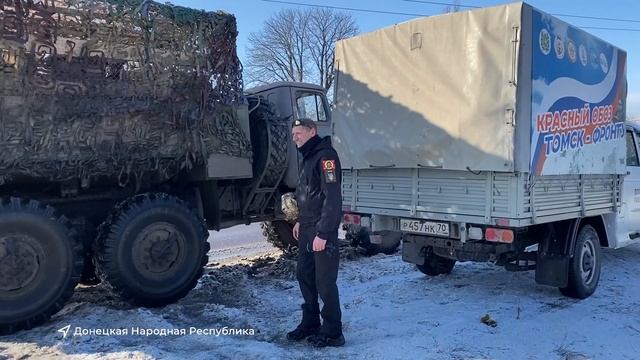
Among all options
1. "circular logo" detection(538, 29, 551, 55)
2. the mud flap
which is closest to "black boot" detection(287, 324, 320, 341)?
the mud flap

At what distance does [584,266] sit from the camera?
633 cm

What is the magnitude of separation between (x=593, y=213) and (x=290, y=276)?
3625 mm

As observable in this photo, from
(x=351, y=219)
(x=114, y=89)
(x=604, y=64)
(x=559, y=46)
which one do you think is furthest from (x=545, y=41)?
(x=114, y=89)

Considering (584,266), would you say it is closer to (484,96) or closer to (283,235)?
(484,96)

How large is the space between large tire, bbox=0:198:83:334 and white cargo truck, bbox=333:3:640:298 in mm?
3040

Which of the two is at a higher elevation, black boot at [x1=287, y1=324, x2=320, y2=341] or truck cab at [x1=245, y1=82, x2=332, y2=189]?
truck cab at [x1=245, y1=82, x2=332, y2=189]

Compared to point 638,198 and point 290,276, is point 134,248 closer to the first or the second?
point 290,276

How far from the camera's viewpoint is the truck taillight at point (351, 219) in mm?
6507

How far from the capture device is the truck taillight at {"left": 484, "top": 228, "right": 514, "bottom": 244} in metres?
5.17

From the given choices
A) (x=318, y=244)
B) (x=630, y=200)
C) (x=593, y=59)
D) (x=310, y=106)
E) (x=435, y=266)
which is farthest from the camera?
(x=310, y=106)

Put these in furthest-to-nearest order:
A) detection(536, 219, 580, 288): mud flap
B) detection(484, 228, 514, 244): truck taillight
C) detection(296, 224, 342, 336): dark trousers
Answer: detection(536, 219, 580, 288): mud flap → detection(484, 228, 514, 244): truck taillight → detection(296, 224, 342, 336): dark trousers

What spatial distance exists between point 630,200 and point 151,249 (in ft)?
19.3

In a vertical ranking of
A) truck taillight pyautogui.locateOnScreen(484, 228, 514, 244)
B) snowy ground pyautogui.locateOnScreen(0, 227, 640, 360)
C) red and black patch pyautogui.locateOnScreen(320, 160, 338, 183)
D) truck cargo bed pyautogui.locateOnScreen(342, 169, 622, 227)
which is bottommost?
snowy ground pyautogui.locateOnScreen(0, 227, 640, 360)

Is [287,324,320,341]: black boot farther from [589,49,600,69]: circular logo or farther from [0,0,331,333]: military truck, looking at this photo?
[589,49,600,69]: circular logo
